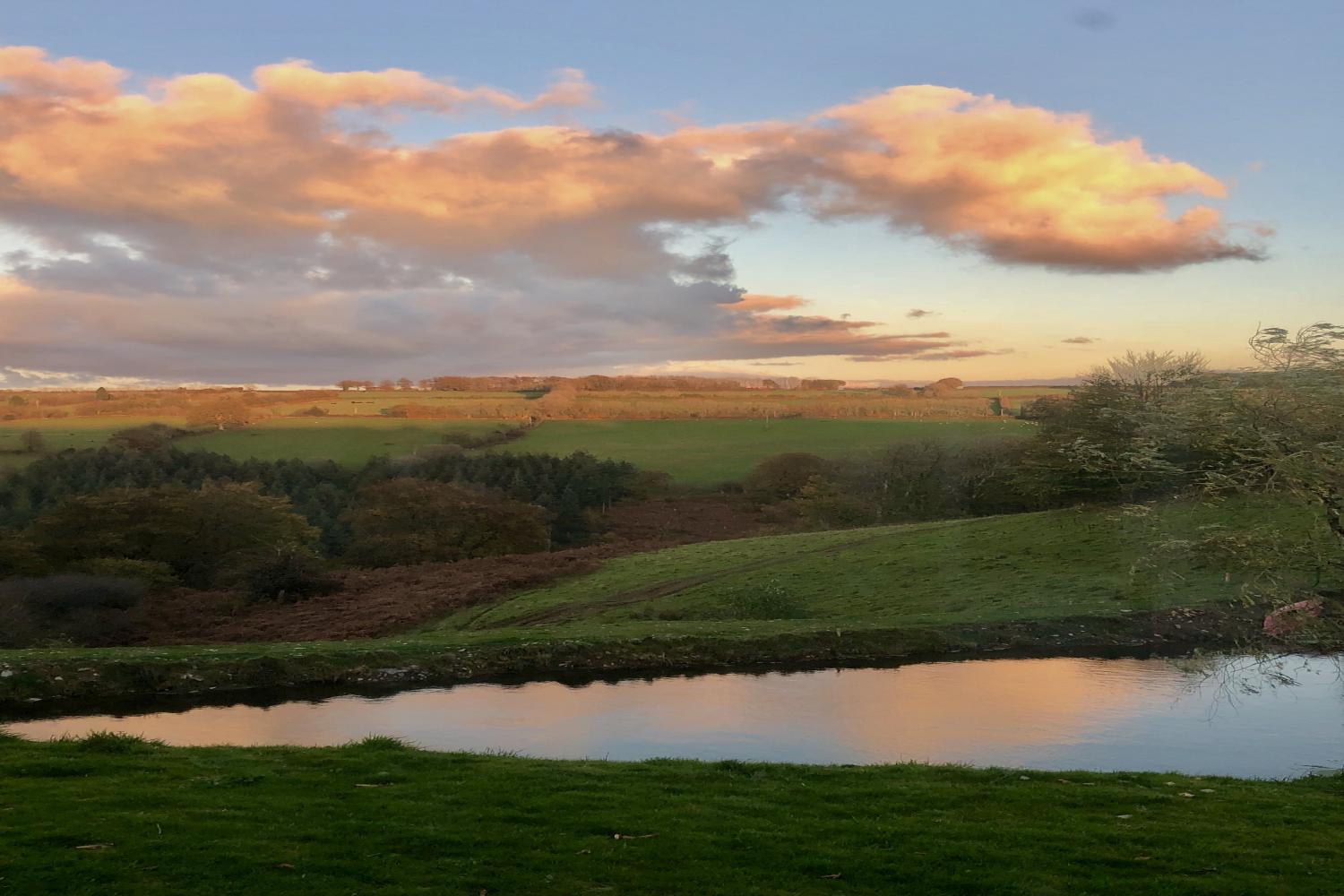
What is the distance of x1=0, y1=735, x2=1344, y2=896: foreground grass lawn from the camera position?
350 inches

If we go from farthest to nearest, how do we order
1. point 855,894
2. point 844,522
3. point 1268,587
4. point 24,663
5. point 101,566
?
point 844,522 → point 101,566 → point 24,663 → point 1268,587 → point 855,894

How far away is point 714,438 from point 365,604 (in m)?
93.9

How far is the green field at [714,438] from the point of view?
A: 11131 centimetres

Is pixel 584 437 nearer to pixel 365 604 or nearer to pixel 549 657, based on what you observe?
pixel 365 604

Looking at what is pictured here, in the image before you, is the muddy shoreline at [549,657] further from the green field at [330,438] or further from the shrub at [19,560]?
the green field at [330,438]

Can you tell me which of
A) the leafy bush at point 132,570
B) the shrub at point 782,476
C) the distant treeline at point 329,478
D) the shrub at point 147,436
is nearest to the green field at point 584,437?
the shrub at point 147,436

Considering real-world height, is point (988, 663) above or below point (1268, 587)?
below

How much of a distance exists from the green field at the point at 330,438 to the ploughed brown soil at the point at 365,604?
57642 millimetres

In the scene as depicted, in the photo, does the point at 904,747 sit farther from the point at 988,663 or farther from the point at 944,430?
the point at 944,430

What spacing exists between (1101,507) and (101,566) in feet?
156

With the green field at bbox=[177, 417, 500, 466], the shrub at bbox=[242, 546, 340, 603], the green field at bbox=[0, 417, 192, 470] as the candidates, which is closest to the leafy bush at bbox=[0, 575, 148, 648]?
the shrub at bbox=[242, 546, 340, 603]

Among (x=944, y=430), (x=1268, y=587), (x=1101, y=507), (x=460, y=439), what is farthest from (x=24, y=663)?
(x=944, y=430)

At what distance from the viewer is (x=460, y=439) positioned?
112812 millimetres

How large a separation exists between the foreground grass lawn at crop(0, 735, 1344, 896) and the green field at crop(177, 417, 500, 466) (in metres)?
94.0
